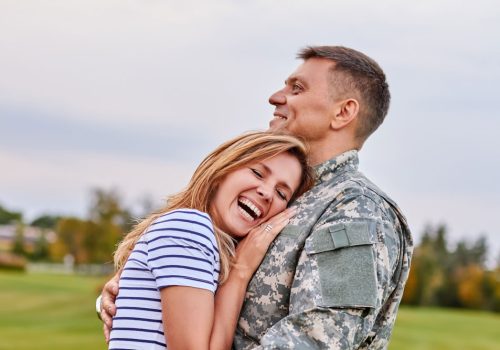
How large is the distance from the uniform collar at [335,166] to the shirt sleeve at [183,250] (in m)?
0.87

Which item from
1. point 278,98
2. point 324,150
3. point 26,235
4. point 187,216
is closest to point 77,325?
point 278,98

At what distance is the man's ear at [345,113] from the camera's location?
5.29 m

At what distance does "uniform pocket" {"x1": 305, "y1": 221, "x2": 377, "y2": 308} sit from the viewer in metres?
4.48

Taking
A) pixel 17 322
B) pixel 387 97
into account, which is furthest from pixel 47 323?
pixel 387 97

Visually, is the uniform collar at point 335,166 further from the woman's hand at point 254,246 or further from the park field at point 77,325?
the park field at point 77,325

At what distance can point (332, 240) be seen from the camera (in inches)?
180

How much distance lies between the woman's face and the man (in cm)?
15

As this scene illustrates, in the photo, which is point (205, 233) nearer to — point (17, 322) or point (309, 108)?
point (309, 108)

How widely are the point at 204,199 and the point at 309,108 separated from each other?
0.82 meters

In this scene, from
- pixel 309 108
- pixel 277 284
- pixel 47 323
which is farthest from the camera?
pixel 47 323

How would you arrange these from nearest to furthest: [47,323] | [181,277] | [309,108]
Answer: [181,277] < [309,108] < [47,323]

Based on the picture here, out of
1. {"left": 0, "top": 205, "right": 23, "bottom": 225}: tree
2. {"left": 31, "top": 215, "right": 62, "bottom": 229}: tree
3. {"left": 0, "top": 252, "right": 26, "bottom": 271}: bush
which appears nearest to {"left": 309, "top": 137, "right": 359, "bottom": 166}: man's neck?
{"left": 0, "top": 252, "right": 26, "bottom": 271}: bush

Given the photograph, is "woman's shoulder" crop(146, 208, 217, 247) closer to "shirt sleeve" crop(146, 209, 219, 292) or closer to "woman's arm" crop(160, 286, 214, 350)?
"shirt sleeve" crop(146, 209, 219, 292)

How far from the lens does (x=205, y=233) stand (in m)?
4.50
